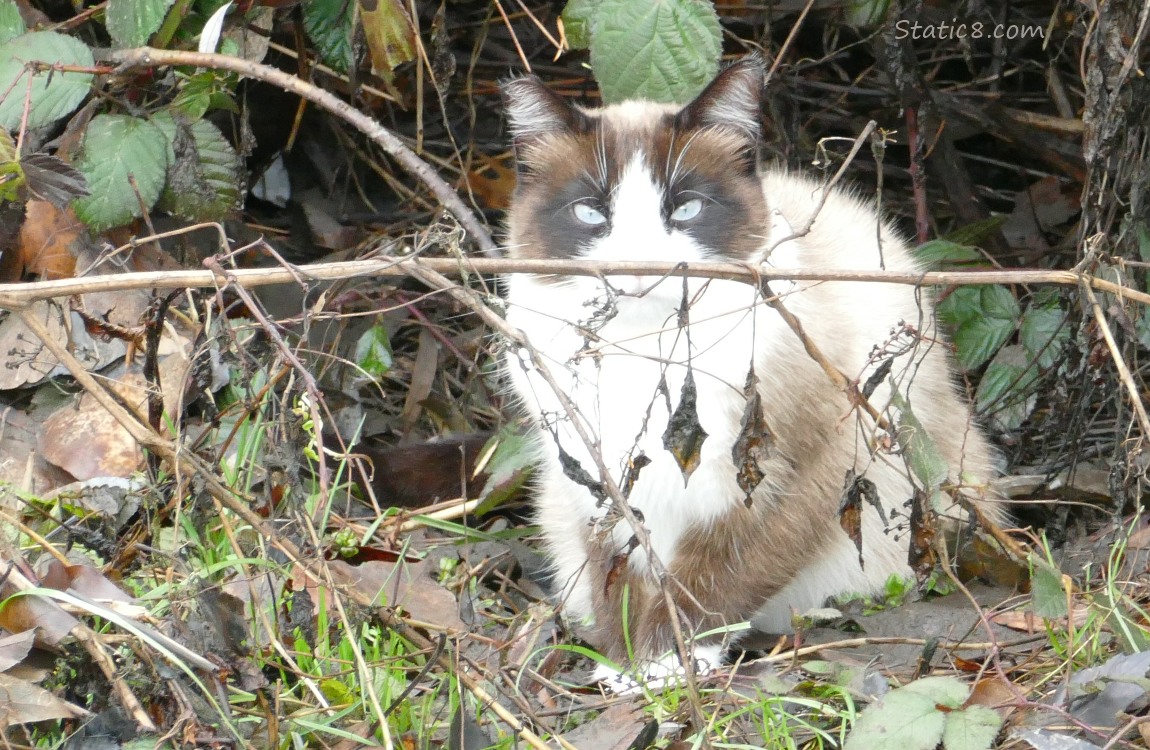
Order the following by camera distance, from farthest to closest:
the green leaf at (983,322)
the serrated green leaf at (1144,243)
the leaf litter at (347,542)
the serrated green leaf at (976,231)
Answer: the serrated green leaf at (976,231)
the green leaf at (983,322)
the serrated green leaf at (1144,243)
the leaf litter at (347,542)

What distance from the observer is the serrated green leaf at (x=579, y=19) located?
116 inches

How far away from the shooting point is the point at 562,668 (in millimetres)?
2855

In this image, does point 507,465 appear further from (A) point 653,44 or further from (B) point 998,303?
(B) point 998,303

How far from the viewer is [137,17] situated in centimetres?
291

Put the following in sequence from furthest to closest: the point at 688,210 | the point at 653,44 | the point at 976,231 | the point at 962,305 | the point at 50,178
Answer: the point at 976,231 → the point at 962,305 → the point at 653,44 → the point at 688,210 → the point at 50,178

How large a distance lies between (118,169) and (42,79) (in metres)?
0.27

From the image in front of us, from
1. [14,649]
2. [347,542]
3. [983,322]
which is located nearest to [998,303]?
[983,322]

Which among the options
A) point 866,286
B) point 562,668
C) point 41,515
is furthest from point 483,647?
point 866,286

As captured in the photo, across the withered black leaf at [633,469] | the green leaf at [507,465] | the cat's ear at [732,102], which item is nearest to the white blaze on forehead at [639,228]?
the cat's ear at [732,102]

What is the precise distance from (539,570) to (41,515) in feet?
4.27

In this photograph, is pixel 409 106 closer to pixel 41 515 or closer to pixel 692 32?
pixel 692 32

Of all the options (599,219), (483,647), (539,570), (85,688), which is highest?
(599,219)

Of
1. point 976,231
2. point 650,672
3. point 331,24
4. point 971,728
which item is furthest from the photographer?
point 976,231

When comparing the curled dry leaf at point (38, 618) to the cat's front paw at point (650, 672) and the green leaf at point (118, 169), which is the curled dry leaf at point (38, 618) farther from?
the green leaf at point (118, 169)
